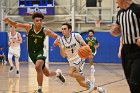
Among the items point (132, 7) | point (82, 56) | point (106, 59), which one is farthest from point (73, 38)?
point (106, 59)

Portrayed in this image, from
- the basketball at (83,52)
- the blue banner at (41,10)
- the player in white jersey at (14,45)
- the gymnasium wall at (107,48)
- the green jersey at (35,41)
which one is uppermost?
the blue banner at (41,10)

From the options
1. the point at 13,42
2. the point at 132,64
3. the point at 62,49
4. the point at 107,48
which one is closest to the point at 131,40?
the point at 132,64

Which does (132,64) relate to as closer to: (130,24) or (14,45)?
(130,24)

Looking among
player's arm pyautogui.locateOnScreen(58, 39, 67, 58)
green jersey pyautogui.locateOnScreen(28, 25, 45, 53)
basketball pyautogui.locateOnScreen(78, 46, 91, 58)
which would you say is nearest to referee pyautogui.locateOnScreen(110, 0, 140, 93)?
basketball pyautogui.locateOnScreen(78, 46, 91, 58)

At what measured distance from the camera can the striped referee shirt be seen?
195 inches

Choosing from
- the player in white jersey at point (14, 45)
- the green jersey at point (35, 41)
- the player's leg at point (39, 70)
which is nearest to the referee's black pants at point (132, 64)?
the player's leg at point (39, 70)

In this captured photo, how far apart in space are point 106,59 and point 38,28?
553 inches

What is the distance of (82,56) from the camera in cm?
838

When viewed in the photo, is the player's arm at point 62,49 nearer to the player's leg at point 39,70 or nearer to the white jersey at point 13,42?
the player's leg at point 39,70

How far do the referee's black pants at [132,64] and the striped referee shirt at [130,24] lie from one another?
0.31 feet

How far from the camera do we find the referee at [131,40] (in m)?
4.83

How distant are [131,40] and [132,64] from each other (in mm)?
327

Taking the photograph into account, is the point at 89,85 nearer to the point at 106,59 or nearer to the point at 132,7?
the point at 132,7

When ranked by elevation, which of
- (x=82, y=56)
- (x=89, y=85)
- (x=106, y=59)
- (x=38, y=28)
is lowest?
(x=106, y=59)
